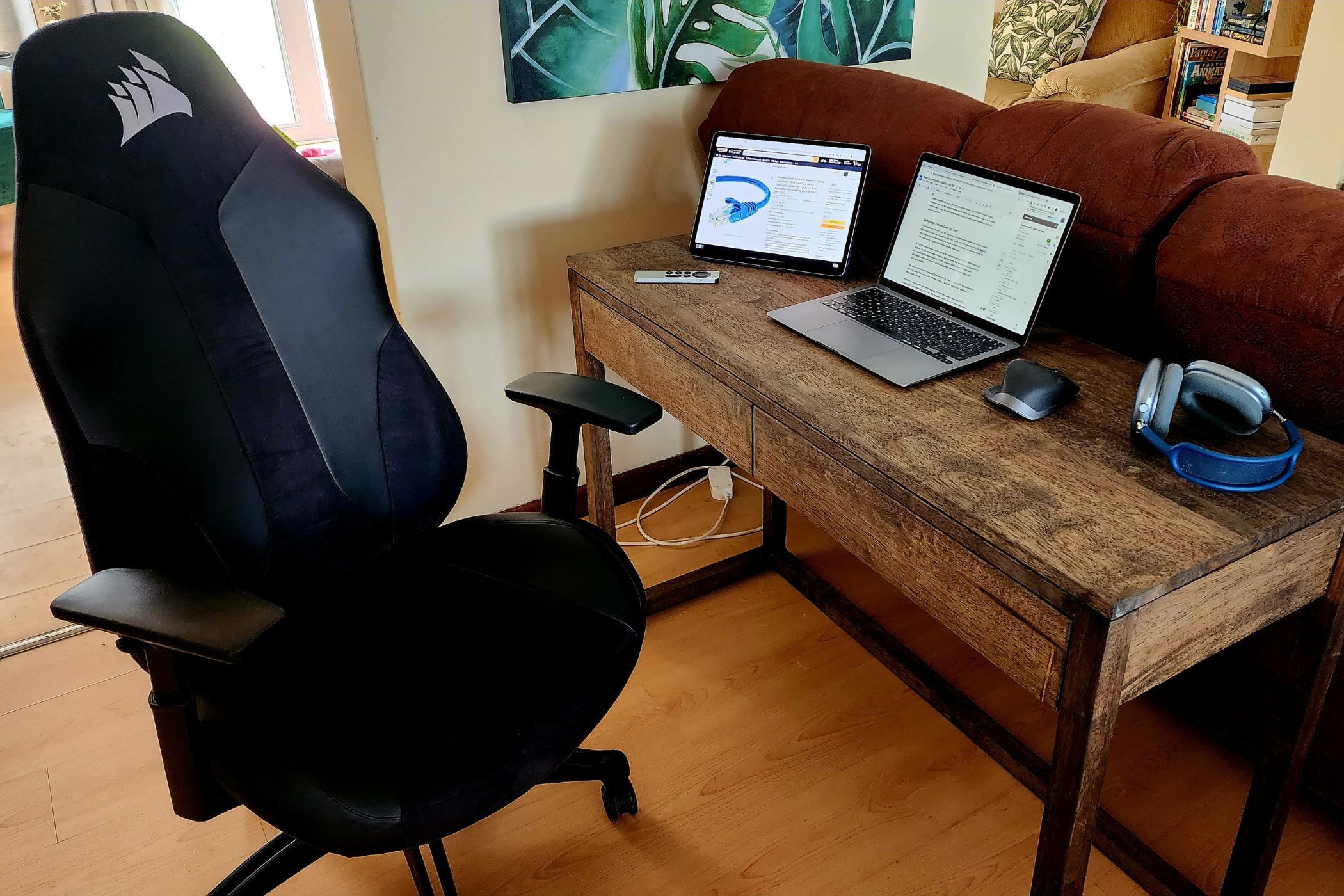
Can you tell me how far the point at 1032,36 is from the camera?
4.16m

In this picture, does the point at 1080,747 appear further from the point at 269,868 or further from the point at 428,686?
the point at 269,868

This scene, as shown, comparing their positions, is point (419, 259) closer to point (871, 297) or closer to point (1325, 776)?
point (871, 297)

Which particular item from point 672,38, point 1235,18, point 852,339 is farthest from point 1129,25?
point 852,339

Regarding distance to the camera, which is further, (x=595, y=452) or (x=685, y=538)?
(x=685, y=538)

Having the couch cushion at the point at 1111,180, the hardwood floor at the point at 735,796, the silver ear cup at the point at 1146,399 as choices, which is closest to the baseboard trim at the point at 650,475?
the hardwood floor at the point at 735,796

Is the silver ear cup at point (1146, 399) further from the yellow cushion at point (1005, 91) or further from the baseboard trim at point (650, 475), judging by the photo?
the yellow cushion at point (1005, 91)

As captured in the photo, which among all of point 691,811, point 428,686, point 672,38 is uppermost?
point 672,38

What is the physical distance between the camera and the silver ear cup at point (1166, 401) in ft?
3.52

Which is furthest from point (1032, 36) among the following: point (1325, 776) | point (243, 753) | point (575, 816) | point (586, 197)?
point (243, 753)

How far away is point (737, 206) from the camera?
5.65 ft

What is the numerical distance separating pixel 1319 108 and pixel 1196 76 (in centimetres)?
86

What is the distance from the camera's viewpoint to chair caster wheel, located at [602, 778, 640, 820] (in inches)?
61.4

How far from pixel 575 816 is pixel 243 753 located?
26.2 inches

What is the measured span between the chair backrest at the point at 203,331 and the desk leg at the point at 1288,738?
1.07 m
